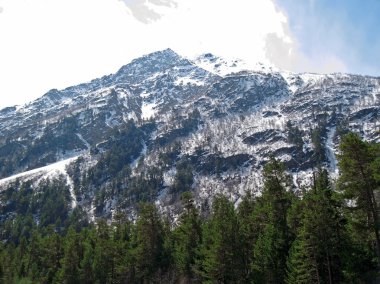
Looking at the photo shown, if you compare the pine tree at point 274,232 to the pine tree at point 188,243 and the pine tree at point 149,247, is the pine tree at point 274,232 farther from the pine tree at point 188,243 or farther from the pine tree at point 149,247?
the pine tree at point 149,247

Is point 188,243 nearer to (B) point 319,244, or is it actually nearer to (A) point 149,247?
(A) point 149,247

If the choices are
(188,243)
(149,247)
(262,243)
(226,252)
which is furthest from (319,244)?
(149,247)

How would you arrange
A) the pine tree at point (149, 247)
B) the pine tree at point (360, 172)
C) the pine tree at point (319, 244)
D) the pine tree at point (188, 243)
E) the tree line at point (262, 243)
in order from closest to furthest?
the pine tree at point (360, 172) < the tree line at point (262, 243) < the pine tree at point (319, 244) < the pine tree at point (188, 243) < the pine tree at point (149, 247)

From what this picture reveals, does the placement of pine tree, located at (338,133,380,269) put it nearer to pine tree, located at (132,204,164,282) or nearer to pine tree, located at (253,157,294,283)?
pine tree, located at (253,157,294,283)

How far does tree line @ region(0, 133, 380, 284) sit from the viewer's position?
38.3m

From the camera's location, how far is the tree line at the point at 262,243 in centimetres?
3828

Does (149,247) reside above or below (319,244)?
below

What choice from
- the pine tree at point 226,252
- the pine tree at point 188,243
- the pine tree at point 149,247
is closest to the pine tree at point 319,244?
the pine tree at point 226,252

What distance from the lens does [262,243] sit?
48.5 metres

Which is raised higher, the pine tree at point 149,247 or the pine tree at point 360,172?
the pine tree at point 360,172

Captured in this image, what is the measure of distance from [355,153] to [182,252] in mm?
34784

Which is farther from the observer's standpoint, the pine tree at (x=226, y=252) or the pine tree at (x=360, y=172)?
the pine tree at (x=226, y=252)

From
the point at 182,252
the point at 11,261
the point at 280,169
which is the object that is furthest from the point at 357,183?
the point at 11,261

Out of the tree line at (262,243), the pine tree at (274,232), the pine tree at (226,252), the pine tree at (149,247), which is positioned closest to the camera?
the tree line at (262,243)
